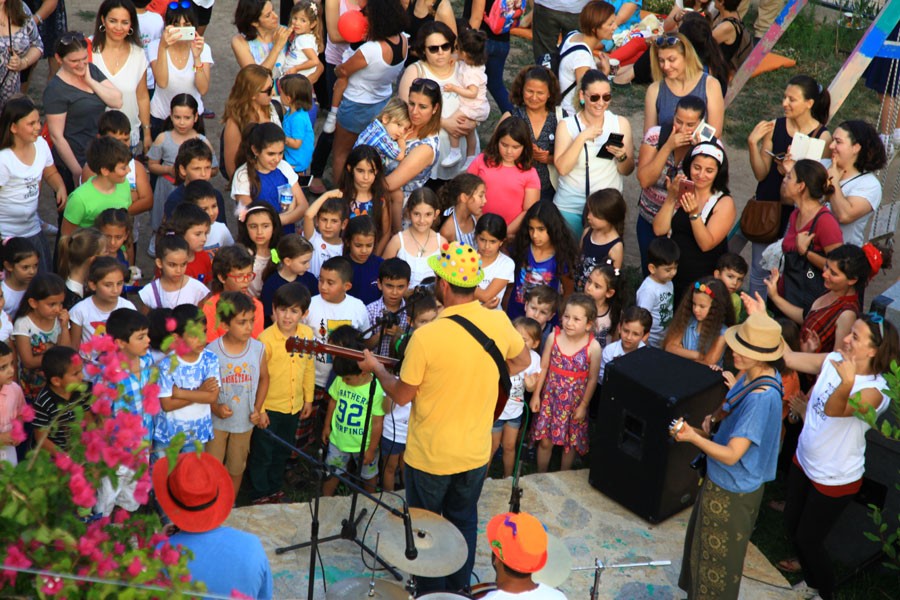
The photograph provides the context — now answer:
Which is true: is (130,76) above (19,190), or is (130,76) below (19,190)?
above

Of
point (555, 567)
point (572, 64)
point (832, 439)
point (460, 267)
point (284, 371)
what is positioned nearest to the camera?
point (555, 567)

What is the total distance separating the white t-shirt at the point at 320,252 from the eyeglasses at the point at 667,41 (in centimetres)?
275

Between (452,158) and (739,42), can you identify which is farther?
(739,42)

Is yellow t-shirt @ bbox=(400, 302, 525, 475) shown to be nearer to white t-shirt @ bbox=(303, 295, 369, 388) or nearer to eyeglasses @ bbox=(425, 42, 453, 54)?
white t-shirt @ bbox=(303, 295, 369, 388)

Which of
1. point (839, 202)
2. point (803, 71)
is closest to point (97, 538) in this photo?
point (839, 202)

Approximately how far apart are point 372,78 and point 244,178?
5.31ft

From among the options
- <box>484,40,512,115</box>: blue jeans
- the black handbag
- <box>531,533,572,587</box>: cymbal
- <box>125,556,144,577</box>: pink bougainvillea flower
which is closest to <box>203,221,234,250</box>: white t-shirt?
<box>531,533,572,587</box>: cymbal

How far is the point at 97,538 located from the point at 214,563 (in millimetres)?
1133

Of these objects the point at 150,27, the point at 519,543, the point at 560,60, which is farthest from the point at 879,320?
the point at 150,27

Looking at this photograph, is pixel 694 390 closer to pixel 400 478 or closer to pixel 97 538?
pixel 400 478

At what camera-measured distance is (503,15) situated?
9.22m

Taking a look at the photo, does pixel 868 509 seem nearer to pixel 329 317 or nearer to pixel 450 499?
pixel 450 499

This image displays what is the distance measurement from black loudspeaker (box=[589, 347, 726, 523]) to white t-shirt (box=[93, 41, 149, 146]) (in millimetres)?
3823

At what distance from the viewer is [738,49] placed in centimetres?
945
